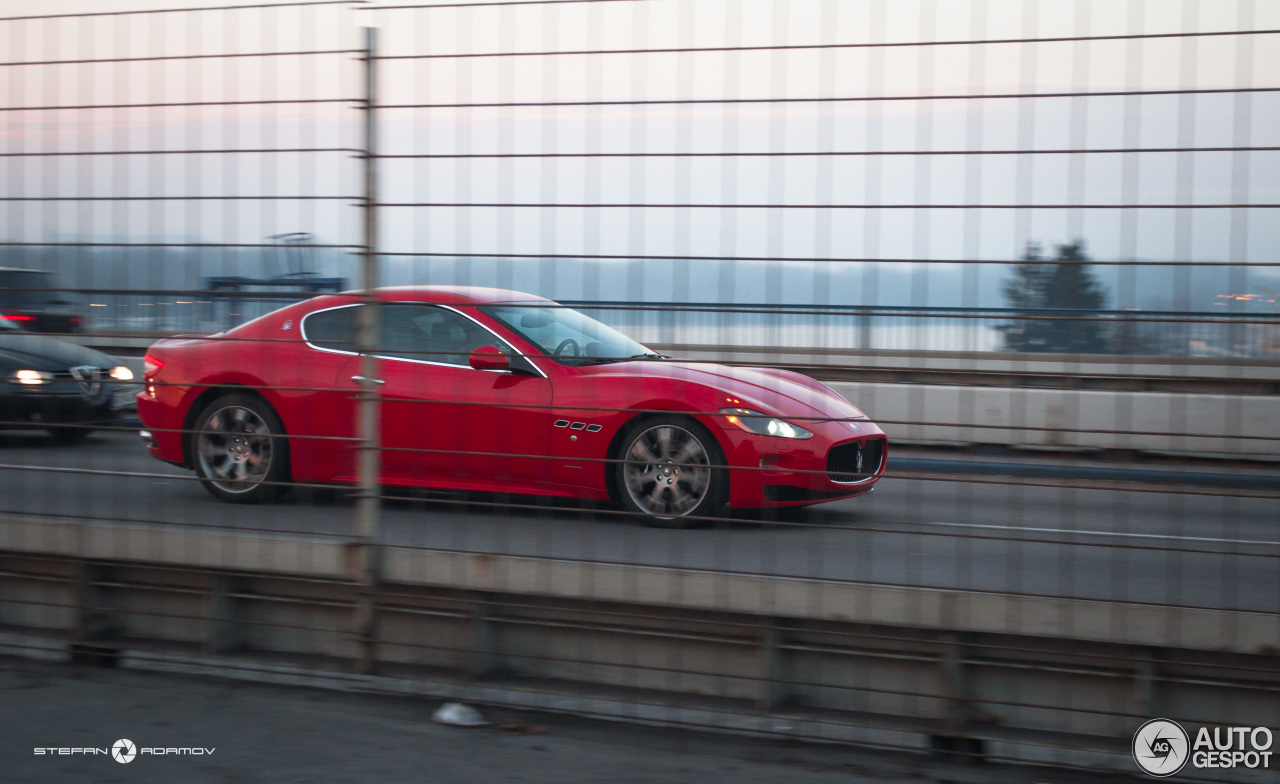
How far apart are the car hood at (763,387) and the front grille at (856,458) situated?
0.16 m

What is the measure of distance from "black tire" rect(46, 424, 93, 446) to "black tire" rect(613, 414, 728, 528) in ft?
6.82

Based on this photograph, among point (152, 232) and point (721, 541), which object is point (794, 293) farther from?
point (152, 232)

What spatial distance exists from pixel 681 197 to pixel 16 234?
8.70 feet

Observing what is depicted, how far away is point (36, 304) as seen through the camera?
3.79 metres

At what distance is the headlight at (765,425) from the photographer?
320 centimetres

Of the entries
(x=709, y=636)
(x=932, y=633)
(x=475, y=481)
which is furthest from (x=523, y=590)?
(x=932, y=633)

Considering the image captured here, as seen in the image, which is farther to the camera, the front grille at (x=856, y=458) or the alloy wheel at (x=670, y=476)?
the alloy wheel at (x=670, y=476)

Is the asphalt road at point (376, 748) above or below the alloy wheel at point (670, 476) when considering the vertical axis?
below

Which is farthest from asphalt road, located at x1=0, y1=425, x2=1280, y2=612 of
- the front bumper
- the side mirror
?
the side mirror

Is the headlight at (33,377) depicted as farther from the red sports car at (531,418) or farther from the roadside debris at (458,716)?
the roadside debris at (458,716)

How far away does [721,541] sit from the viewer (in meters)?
3.09

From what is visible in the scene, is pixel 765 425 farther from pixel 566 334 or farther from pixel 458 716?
pixel 458 716

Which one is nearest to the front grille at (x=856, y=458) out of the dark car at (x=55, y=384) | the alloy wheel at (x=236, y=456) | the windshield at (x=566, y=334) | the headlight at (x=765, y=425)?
the headlight at (x=765, y=425)
